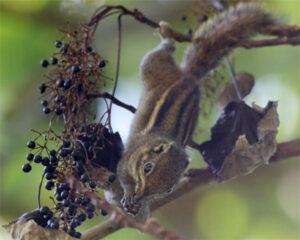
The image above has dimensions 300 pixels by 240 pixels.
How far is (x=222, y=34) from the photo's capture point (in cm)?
196

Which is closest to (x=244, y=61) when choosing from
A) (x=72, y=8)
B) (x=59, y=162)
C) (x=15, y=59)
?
(x=72, y=8)

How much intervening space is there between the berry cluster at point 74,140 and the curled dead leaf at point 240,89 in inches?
21.5

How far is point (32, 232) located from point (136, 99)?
42.9 inches

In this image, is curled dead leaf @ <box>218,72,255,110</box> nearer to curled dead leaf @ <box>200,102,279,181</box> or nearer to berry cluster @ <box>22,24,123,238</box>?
curled dead leaf @ <box>200,102,279,181</box>

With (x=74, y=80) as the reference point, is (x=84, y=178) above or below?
below

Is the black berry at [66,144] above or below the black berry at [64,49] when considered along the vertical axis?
below

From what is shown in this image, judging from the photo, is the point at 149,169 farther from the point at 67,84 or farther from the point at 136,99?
the point at 136,99

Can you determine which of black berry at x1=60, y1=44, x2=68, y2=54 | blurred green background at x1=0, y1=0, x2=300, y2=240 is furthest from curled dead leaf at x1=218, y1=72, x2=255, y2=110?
black berry at x1=60, y1=44, x2=68, y2=54

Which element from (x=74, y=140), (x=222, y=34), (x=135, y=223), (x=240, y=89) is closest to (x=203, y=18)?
(x=222, y=34)

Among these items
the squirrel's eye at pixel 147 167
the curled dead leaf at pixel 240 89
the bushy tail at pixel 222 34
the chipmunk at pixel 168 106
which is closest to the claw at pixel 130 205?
the chipmunk at pixel 168 106

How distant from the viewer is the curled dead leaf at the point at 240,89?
183 centimetres

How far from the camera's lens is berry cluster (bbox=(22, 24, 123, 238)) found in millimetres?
1164

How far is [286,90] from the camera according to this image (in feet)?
8.30

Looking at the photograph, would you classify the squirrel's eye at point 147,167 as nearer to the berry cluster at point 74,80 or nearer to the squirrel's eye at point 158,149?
the squirrel's eye at point 158,149
